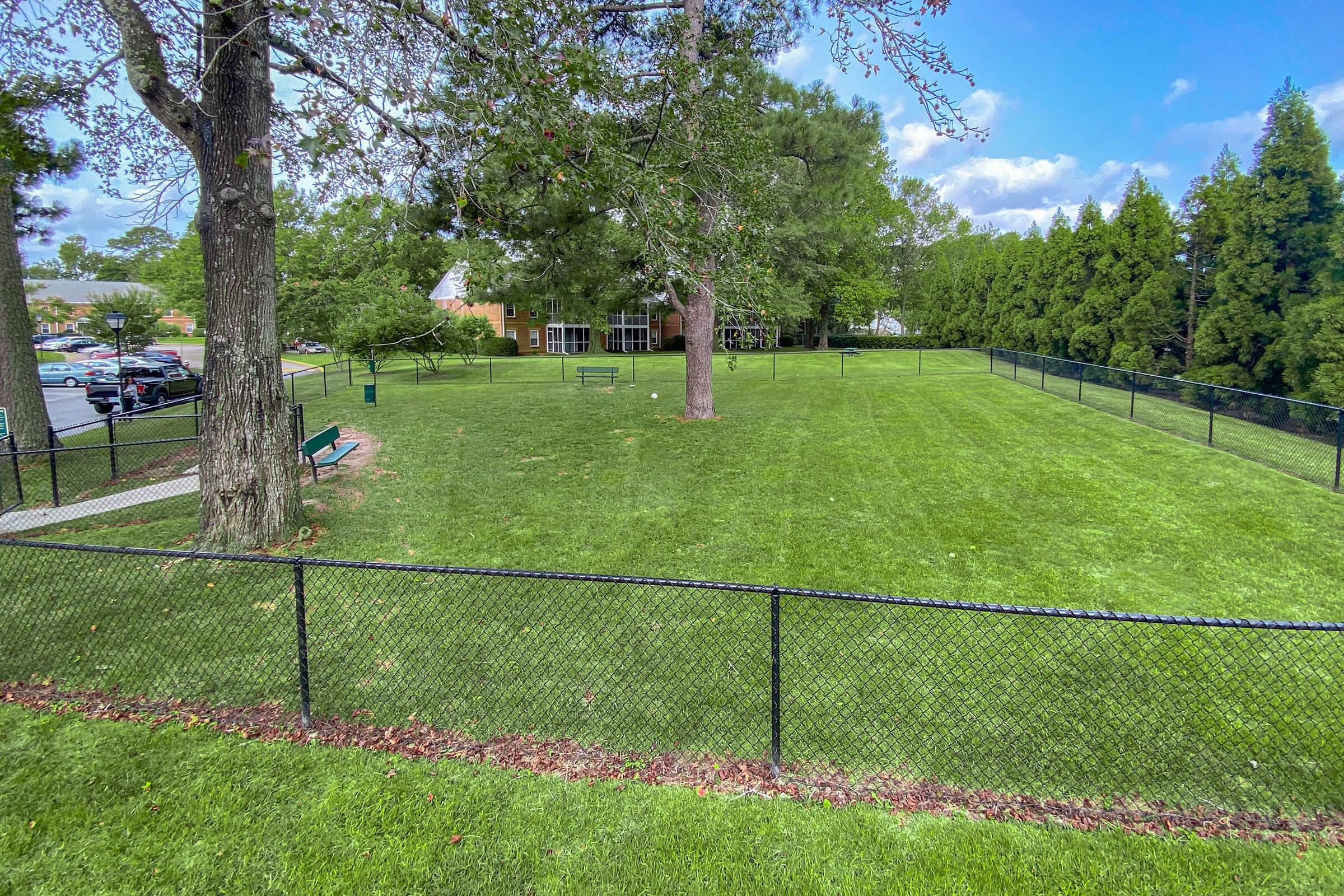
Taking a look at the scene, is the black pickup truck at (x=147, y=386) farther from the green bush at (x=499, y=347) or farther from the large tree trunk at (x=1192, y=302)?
the large tree trunk at (x=1192, y=302)

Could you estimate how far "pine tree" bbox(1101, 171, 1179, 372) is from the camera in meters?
20.2

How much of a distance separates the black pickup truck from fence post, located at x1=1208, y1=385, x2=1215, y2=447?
86.2 ft

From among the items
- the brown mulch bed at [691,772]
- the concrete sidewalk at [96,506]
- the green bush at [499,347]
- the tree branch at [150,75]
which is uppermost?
the tree branch at [150,75]

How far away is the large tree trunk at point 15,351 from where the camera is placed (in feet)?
37.4

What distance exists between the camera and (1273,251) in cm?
1569

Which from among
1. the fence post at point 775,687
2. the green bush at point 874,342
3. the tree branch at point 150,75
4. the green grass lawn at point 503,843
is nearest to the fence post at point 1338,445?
the tree branch at point 150,75

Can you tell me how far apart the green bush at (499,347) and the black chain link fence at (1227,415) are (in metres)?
30.6

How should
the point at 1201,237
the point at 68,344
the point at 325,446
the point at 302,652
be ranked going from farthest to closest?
the point at 68,344
the point at 1201,237
the point at 325,446
the point at 302,652

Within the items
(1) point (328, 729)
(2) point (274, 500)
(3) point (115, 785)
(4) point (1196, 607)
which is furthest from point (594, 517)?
(4) point (1196, 607)

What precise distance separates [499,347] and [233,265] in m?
34.7

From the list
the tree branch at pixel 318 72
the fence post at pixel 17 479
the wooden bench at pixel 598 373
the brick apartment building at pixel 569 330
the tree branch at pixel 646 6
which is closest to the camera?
the tree branch at pixel 318 72

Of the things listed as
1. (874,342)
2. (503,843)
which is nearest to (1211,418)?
(503,843)

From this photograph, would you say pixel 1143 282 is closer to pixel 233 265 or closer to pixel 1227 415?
pixel 1227 415

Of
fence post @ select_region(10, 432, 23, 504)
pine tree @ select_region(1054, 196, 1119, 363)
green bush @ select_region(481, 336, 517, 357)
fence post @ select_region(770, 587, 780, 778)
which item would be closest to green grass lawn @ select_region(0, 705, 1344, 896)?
fence post @ select_region(770, 587, 780, 778)
